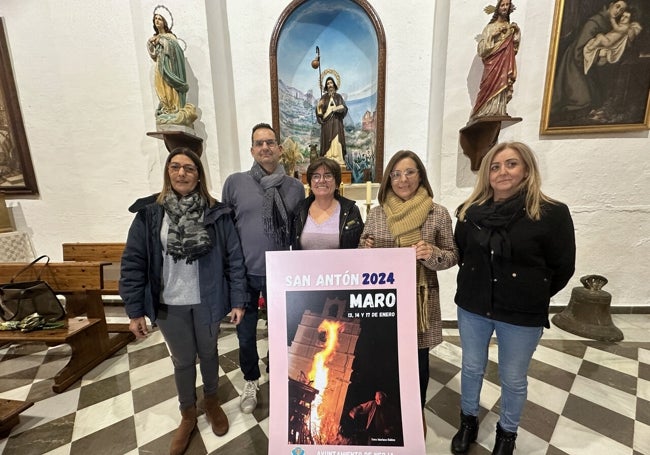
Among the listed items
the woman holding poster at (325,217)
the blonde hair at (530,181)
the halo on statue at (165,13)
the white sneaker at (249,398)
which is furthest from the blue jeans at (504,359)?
the halo on statue at (165,13)

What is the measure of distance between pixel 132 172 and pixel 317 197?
8.77 feet

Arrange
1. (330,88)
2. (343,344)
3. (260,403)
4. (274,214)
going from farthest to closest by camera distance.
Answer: (330,88)
(260,403)
(274,214)
(343,344)

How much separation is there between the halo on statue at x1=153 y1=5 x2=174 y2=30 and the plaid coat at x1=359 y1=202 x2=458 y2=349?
282cm

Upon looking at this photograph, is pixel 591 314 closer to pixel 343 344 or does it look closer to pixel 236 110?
pixel 343 344

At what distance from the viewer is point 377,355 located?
1.14 metres

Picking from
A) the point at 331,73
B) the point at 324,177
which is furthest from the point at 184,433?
the point at 331,73

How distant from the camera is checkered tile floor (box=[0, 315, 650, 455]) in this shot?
1.55 metres

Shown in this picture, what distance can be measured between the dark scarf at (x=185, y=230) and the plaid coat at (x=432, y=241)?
2.68 feet

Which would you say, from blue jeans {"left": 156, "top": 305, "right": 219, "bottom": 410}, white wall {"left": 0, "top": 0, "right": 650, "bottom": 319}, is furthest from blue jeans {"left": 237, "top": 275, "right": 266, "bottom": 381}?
white wall {"left": 0, "top": 0, "right": 650, "bottom": 319}

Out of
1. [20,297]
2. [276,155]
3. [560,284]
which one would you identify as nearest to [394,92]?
[276,155]

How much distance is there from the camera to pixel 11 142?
308 cm

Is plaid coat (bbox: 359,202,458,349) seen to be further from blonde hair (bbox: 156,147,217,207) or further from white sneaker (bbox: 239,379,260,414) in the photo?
white sneaker (bbox: 239,379,260,414)

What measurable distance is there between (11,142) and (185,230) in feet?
11.5

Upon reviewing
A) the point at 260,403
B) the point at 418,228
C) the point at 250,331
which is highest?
the point at 418,228
